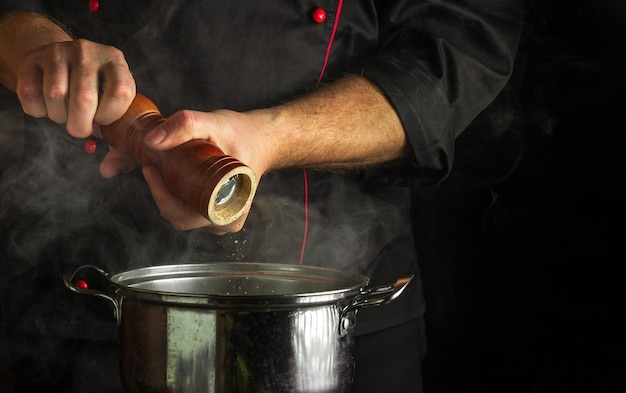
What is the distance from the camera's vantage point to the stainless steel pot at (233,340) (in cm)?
84

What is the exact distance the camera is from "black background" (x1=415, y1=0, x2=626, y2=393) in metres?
1.95

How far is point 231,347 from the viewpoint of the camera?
0.85m

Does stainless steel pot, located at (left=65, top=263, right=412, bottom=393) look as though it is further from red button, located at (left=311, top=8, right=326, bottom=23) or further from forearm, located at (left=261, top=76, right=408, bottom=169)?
red button, located at (left=311, top=8, right=326, bottom=23)

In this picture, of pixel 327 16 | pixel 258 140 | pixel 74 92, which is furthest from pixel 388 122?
pixel 74 92

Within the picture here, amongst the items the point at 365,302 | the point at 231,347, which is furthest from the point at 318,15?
the point at 231,347

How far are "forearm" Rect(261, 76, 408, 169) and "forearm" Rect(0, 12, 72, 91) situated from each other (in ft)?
1.43

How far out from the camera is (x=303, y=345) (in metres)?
0.87

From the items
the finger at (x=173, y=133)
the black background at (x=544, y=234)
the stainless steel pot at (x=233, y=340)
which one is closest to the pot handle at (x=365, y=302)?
the stainless steel pot at (x=233, y=340)

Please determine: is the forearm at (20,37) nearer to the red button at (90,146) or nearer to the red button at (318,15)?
the red button at (90,146)

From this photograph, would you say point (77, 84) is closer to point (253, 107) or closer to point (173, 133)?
point (173, 133)

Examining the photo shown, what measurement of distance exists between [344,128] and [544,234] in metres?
0.85

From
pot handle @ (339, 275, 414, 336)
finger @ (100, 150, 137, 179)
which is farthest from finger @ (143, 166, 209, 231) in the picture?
pot handle @ (339, 275, 414, 336)

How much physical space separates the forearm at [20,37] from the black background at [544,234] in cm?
125

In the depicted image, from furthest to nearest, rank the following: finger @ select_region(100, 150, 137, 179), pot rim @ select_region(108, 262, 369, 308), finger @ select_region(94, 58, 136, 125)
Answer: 1. finger @ select_region(100, 150, 137, 179)
2. finger @ select_region(94, 58, 136, 125)
3. pot rim @ select_region(108, 262, 369, 308)
